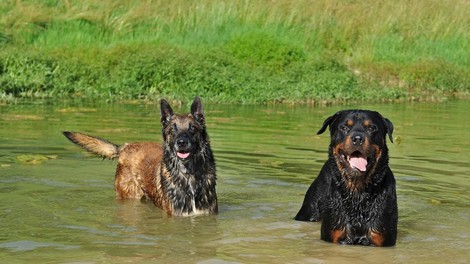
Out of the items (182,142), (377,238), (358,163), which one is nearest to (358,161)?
(358,163)

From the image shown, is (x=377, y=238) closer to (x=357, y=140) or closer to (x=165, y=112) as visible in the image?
(x=357, y=140)

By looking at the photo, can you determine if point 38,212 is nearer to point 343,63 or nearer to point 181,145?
point 181,145

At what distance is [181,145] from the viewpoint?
8984 mm

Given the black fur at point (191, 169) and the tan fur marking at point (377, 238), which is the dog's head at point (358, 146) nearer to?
the tan fur marking at point (377, 238)

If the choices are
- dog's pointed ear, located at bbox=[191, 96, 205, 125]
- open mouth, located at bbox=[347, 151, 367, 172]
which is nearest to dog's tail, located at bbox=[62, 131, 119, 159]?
dog's pointed ear, located at bbox=[191, 96, 205, 125]

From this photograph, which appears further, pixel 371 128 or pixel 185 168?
pixel 185 168

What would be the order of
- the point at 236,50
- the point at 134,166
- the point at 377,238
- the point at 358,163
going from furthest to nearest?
the point at 236,50 < the point at 134,166 < the point at 377,238 < the point at 358,163

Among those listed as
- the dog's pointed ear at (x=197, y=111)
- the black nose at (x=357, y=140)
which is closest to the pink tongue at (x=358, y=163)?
the black nose at (x=357, y=140)

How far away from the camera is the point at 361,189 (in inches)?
312

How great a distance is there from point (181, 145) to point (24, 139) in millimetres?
5367

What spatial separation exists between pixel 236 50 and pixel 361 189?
14.9 m

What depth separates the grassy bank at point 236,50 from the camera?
19891 mm

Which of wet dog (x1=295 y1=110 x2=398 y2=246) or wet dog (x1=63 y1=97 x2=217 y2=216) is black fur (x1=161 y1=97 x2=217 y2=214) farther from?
wet dog (x1=295 y1=110 x2=398 y2=246)

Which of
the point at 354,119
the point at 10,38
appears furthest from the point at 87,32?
the point at 354,119
